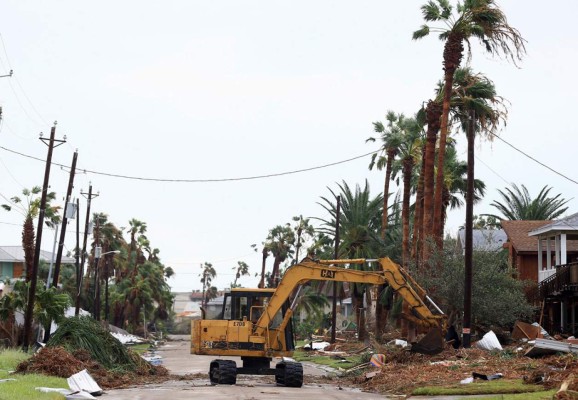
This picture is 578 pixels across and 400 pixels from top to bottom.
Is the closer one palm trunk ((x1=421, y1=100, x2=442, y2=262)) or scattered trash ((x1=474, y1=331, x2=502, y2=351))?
scattered trash ((x1=474, y1=331, x2=502, y2=351))

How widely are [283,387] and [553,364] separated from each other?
324 inches

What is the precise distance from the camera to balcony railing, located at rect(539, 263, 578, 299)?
44.2m

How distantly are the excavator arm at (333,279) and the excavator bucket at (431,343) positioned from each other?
330 mm

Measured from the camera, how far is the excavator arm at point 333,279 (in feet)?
105

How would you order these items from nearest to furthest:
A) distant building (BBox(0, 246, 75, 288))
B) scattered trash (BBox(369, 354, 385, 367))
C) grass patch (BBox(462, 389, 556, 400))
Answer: grass patch (BBox(462, 389, 556, 400)), scattered trash (BBox(369, 354, 385, 367)), distant building (BBox(0, 246, 75, 288))

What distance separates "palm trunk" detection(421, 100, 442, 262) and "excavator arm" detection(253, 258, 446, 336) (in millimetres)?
12182

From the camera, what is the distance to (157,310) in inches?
4781

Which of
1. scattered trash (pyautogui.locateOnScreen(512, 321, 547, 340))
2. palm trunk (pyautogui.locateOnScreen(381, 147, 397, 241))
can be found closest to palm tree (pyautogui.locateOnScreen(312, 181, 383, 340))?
palm trunk (pyautogui.locateOnScreen(381, 147, 397, 241))

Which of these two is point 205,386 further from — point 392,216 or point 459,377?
point 392,216

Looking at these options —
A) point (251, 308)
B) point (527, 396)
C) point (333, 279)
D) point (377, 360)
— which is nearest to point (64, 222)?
point (377, 360)

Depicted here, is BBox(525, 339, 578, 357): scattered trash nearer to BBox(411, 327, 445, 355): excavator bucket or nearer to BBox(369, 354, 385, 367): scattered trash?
BBox(411, 327, 445, 355): excavator bucket

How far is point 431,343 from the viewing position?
34812mm

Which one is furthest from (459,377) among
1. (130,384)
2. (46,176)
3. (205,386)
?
(46,176)

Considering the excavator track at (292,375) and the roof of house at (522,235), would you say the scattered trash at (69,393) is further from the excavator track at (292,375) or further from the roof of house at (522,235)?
the roof of house at (522,235)
